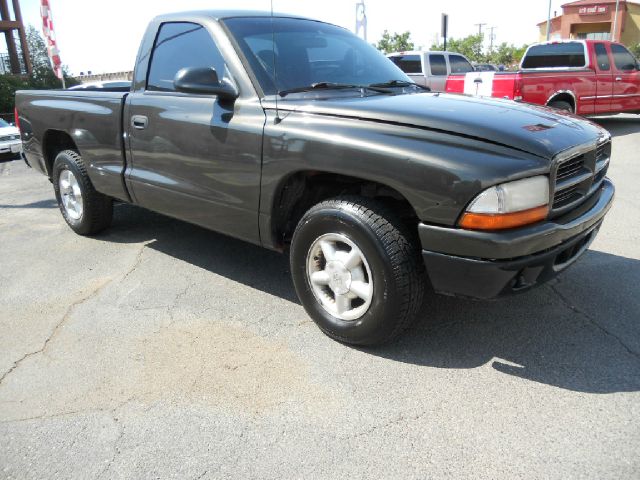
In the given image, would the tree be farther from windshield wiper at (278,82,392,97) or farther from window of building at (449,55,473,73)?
windshield wiper at (278,82,392,97)

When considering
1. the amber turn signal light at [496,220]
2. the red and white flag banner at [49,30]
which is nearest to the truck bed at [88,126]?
the amber turn signal light at [496,220]

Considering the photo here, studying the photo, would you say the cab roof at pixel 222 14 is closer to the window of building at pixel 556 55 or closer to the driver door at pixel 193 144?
the driver door at pixel 193 144

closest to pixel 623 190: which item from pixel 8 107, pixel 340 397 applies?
pixel 340 397

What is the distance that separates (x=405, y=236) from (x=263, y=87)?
129 cm

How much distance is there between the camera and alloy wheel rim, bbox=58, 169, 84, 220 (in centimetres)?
506

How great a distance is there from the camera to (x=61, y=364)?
9.98ft

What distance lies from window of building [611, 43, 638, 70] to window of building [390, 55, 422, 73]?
451cm

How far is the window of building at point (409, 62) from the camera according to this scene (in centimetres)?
1437

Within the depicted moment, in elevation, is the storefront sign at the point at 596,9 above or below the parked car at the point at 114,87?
above

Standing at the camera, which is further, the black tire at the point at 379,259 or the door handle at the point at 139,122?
the door handle at the point at 139,122

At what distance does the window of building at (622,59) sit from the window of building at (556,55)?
2.84ft

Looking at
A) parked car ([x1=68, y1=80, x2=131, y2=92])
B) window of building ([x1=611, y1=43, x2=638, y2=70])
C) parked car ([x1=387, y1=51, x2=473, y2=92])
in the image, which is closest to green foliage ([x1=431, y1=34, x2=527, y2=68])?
parked car ([x1=387, y1=51, x2=473, y2=92])

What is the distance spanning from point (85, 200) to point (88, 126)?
72 centimetres

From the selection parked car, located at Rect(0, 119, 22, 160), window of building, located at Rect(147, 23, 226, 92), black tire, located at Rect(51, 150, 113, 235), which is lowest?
parked car, located at Rect(0, 119, 22, 160)
